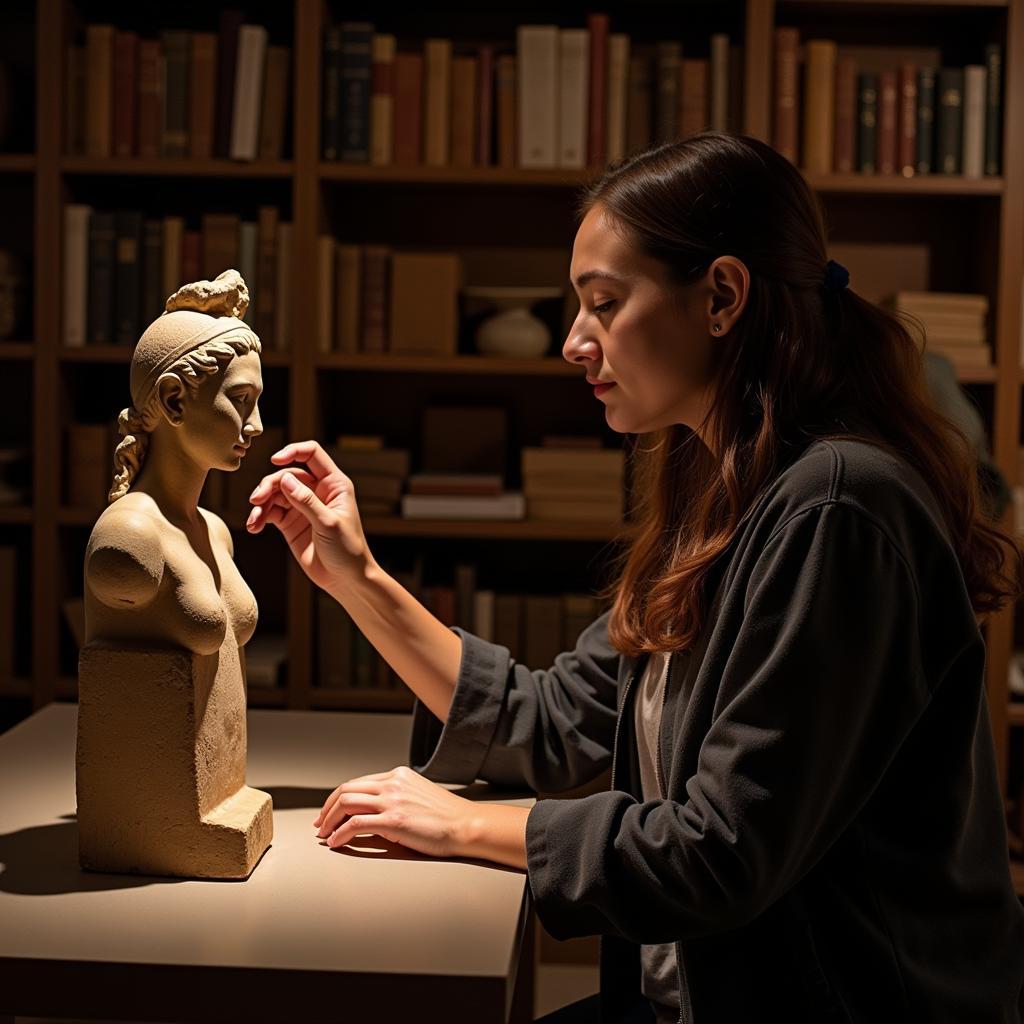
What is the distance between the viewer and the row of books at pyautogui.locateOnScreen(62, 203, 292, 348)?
293 centimetres

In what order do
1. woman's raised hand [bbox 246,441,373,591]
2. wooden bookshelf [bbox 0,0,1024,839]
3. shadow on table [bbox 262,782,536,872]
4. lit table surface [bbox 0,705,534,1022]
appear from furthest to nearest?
wooden bookshelf [bbox 0,0,1024,839]
woman's raised hand [bbox 246,441,373,591]
shadow on table [bbox 262,782,536,872]
lit table surface [bbox 0,705,534,1022]

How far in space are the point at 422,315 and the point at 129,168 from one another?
28.1 inches

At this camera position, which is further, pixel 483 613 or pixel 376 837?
pixel 483 613

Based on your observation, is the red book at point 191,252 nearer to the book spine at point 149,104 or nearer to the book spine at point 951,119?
the book spine at point 149,104

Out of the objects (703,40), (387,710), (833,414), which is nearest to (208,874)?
(833,414)

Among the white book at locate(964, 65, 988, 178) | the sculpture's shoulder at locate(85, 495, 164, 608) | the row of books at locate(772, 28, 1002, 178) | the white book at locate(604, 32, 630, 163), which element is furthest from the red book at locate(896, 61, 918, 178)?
the sculpture's shoulder at locate(85, 495, 164, 608)

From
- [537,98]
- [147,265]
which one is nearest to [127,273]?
[147,265]

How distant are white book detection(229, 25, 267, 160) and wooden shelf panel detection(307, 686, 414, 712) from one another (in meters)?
1.20

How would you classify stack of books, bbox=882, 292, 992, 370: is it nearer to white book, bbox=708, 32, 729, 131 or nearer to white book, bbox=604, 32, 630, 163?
white book, bbox=708, 32, 729, 131

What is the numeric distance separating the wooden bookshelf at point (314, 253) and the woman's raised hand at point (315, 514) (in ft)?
4.66

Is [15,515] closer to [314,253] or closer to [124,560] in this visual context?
[314,253]

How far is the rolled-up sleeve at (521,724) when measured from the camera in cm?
149

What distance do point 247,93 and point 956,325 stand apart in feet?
5.41

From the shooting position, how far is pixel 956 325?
9.59 ft
